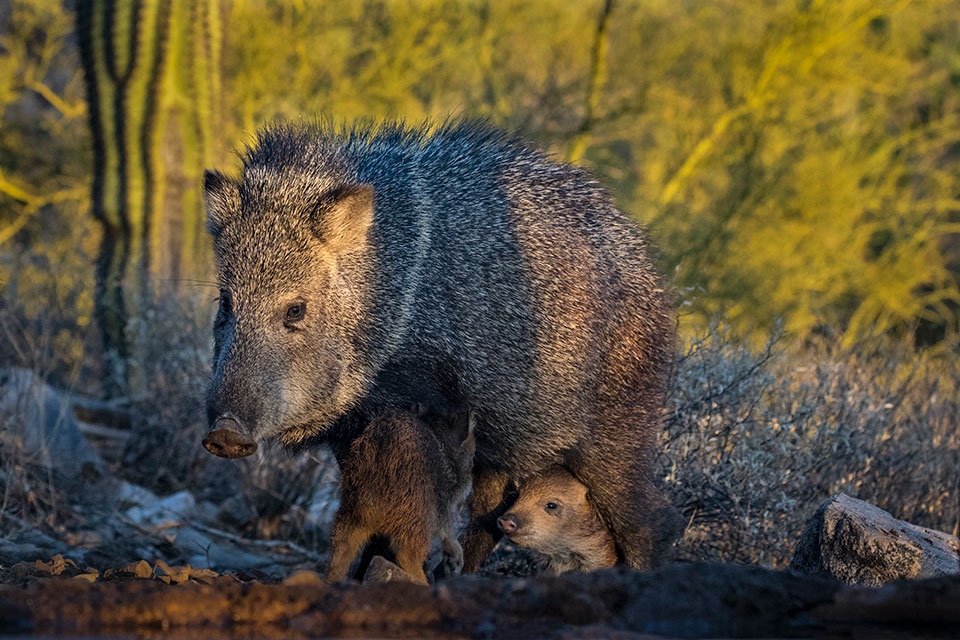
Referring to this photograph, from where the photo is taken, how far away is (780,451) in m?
4.62

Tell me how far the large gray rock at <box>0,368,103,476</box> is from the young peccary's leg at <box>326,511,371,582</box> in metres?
1.78

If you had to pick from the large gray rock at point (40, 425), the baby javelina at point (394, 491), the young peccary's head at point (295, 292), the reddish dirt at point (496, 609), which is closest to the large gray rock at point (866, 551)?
the reddish dirt at point (496, 609)

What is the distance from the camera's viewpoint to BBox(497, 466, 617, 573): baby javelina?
13.4 feet

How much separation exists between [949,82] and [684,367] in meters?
9.92

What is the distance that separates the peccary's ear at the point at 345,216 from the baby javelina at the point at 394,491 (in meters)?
0.59

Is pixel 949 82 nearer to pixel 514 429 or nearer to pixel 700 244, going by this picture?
pixel 700 244

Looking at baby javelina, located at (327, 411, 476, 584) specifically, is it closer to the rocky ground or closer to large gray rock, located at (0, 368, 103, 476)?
the rocky ground

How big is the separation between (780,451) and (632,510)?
92 centimetres

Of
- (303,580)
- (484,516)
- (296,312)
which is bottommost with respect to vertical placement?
(484,516)

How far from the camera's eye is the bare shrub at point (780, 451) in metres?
4.48

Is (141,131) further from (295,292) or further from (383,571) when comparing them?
(383,571)

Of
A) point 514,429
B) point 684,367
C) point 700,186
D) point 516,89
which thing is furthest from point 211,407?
point 700,186

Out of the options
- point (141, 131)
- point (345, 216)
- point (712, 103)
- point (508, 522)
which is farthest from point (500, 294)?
point (712, 103)

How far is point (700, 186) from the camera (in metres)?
11.9
